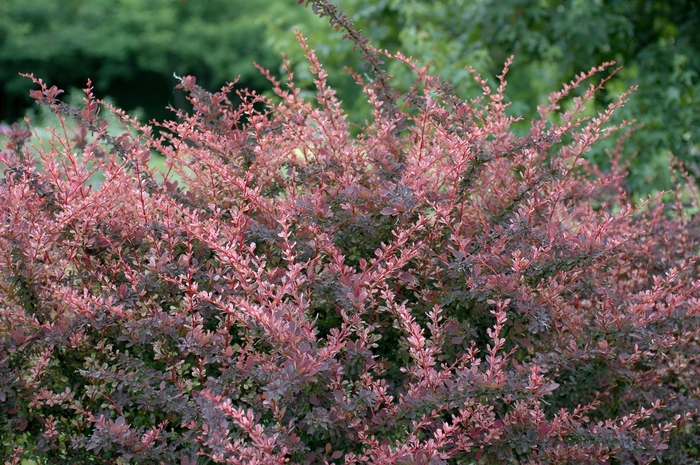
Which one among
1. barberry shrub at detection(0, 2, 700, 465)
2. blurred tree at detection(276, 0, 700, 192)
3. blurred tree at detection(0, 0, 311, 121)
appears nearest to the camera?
barberry shrub at detection(0, 2, 700, 465)

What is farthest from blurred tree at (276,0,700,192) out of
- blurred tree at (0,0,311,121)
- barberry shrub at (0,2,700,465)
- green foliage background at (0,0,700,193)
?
blurred tree at (0,0,311,121)

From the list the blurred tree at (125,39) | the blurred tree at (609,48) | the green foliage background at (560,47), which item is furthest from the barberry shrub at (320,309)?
the blurred tree at (125,39)

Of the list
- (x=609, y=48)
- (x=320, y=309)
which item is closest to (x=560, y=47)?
(x=609, y=48)

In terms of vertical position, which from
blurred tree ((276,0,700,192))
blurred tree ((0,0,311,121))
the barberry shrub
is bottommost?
the barberry shrub

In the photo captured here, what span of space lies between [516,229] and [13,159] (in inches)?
64.3

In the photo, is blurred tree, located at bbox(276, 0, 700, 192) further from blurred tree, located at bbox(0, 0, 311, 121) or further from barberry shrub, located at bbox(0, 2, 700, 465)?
blurred tree, located at bbox(0, 0, 311, 121)

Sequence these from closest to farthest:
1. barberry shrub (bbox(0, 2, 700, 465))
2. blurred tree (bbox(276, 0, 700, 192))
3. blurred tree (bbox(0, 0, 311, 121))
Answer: barberry shrub (bbox(0, 2, 700, 465)) < blurred tree (bbox(276, 0, 700, 192)) < blurred tree (bbox(0, 0, 311, 121))

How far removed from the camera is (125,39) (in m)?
23.7

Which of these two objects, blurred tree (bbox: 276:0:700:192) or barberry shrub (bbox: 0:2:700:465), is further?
blurred tree (bbox: 276:0:700:192)

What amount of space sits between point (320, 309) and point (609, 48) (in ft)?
16.4

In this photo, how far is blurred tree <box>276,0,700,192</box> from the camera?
5734 mm

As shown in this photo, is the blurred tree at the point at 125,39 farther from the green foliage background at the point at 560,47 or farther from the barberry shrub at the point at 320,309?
the barberry shrub at the point at 320,309

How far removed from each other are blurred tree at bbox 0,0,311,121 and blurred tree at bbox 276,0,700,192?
1650 cm

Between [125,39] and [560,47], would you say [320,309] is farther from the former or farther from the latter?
[125,39]
